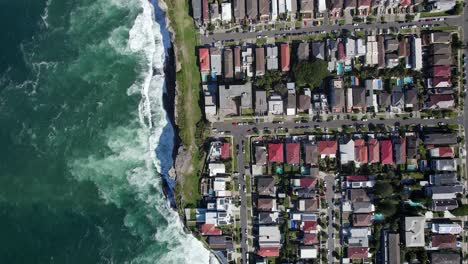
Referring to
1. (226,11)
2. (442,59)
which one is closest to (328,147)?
(442,59)

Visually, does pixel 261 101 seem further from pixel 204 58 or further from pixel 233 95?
pixel 204 58

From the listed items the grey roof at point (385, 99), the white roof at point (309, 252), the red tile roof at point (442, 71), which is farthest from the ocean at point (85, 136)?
the red tile roof at point (442, 71)

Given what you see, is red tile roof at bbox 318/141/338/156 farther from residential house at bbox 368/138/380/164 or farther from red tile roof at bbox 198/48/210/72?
red tile roof at bbox 198/48/210/72

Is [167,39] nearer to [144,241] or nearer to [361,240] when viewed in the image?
[144,241]

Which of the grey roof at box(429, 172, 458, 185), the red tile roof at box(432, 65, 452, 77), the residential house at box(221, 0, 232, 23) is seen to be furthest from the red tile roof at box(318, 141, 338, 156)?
the residential house at box(221, 0, 232, 23)

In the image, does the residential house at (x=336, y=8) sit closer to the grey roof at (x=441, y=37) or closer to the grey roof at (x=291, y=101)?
the grey roof at (x=291, y=101)

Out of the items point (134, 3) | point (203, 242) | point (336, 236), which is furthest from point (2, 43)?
point (336, 236)
